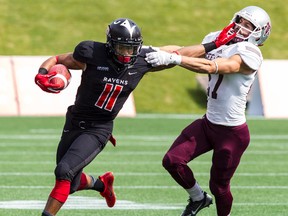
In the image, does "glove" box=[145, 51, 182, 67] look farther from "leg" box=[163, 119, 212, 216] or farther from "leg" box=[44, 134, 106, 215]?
"leg" box=[163, 119, 212, 216]

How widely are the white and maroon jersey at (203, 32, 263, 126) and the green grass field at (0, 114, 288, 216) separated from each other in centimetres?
110

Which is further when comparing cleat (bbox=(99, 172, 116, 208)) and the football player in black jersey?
cleat (bbox=(99, 172, 116, 208))

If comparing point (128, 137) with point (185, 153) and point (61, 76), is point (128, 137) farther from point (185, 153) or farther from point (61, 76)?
point (61, 76)

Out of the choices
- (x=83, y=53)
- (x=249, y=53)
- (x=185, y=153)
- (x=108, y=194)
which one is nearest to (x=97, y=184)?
(x=108, y=194)

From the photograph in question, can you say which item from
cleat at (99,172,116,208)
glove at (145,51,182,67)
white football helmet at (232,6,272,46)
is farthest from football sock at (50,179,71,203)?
white football helmet at (232,6,272,46)

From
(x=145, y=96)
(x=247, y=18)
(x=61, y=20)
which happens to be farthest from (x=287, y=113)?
(x=247, y=18)

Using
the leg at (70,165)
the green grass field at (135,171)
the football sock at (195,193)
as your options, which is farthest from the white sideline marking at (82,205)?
the leg at (70,165)

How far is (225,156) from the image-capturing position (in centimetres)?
746

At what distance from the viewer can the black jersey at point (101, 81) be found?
280 inches

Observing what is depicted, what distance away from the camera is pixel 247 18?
7.51m

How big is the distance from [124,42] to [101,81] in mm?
340

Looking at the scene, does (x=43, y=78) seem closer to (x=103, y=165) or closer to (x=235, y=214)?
(x=235, y=214)

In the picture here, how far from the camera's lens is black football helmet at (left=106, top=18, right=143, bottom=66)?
7000mm

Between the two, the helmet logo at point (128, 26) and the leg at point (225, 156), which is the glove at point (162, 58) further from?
the leg at point (225, 156)
